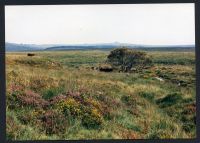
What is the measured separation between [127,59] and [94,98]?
5.06 feet

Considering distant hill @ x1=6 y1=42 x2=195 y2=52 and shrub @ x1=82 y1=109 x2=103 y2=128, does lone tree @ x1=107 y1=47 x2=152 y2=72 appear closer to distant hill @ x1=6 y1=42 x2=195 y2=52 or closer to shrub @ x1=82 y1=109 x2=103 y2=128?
distant hill @ x1=6 y1=42 x2=195 y2=52

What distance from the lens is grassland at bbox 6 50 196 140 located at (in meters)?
15.0

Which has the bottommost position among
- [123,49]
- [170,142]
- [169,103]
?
[170,142]

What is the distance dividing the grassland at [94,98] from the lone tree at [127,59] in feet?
0.60

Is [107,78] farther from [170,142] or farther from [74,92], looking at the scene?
[170,142]

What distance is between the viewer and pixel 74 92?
51.1 ft

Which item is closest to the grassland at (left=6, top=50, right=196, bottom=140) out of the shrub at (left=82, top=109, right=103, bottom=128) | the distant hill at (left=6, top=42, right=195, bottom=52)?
the shrub at (left=82, top=109, right=103, bottom=128)

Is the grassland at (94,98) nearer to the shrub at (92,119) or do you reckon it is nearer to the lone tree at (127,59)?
the shrub at (92,119)

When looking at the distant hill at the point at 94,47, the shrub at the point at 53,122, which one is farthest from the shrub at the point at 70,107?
the distant hill at the point at 94,47

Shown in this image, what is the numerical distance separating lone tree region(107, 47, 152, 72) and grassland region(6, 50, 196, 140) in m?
0.18

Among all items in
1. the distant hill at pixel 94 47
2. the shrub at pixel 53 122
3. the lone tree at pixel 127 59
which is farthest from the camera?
the lone tree at pixel 127 59

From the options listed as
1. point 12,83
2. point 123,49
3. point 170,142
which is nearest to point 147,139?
point 170,142

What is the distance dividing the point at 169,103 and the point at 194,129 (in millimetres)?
1110

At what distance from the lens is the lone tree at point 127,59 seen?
15758 mm
